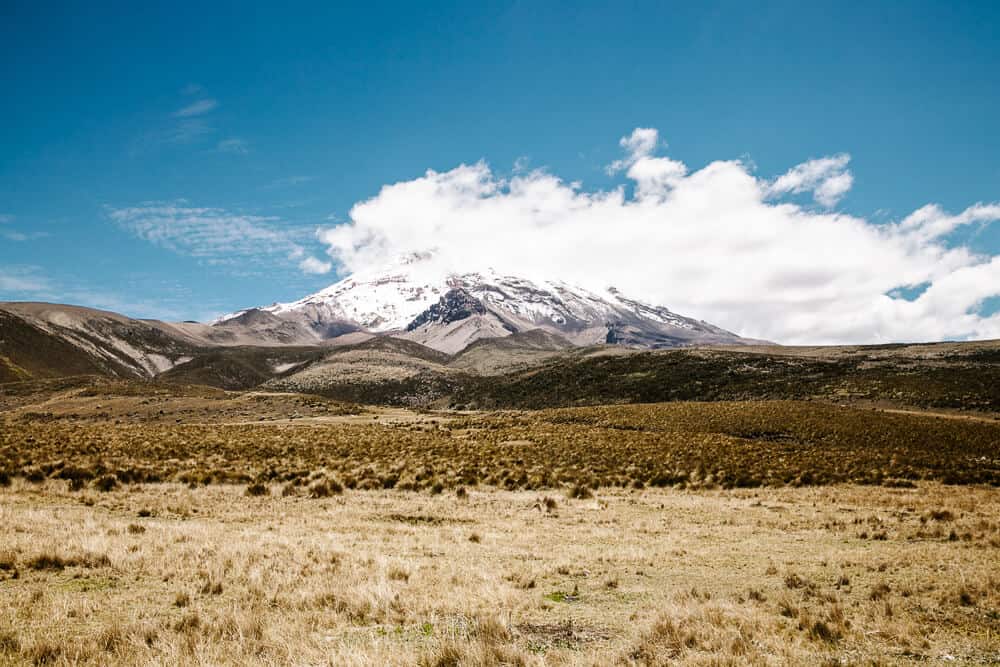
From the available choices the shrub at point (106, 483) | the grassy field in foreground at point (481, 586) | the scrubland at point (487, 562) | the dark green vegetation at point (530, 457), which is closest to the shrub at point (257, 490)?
the scrubland at point (487, 562)

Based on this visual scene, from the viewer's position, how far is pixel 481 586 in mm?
9680

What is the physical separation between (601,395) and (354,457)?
101m

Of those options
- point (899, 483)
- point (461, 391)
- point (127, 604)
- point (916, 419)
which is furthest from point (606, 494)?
point (461, 391)

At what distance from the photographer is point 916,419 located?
58.8 m

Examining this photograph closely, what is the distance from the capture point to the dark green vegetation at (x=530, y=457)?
25.5 m

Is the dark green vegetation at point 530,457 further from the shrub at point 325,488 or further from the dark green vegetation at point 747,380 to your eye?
the dark green vegetation at point 747,380

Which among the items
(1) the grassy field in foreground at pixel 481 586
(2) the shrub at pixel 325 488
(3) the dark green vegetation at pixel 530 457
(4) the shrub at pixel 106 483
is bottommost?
(3) the dark green vegetation at pixel 530 457

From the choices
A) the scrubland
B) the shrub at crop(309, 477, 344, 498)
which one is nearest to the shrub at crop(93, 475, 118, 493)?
the scrubland

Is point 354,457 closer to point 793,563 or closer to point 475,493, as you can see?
point 475,493

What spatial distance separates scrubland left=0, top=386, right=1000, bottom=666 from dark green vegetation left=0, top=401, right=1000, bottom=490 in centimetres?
32

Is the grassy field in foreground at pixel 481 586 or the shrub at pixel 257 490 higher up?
the grassy field in foreground at pixel 481 586

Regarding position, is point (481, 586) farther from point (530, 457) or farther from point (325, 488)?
point (530, 457)

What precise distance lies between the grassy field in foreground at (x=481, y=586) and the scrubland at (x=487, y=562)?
0.05m

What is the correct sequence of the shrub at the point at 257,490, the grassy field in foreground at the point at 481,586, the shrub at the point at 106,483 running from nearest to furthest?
the grassy field in foreground at the point at 481,586 < the shrub at the point at 106,483 < the shrub at the point at 257,490
